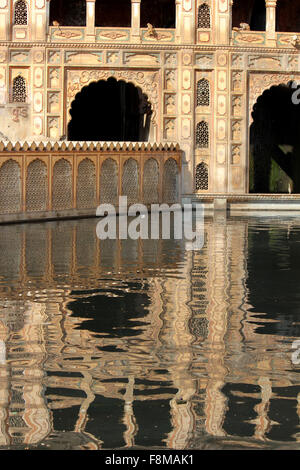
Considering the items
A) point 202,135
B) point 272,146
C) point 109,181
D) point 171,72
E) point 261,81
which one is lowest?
point 109,181

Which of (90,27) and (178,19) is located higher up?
(178,19)

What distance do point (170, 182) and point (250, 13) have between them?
573 centimetres

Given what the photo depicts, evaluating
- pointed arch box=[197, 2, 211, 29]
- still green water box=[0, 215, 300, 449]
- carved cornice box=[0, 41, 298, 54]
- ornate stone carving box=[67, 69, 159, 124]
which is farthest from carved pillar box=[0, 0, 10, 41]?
still green water box=[0, 215, 300, 449]

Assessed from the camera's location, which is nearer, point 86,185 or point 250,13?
point 86,185

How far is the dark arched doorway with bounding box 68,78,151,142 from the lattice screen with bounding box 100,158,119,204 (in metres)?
6.32

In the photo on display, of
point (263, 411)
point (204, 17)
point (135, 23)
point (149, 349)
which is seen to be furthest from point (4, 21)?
point (263, 411)

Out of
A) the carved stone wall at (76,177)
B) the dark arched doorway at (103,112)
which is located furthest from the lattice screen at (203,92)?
the dark arched doorway at (103,112)

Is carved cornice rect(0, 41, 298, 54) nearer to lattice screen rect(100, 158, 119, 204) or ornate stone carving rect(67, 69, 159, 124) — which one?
ornate stone carving rect(67, 69, 159, 124)

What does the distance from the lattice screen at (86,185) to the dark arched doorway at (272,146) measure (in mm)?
7928

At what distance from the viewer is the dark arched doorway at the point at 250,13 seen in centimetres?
2681

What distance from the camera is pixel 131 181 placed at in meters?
22.3

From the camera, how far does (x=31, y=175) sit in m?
20.1

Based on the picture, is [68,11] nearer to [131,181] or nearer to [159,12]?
[159,12]
